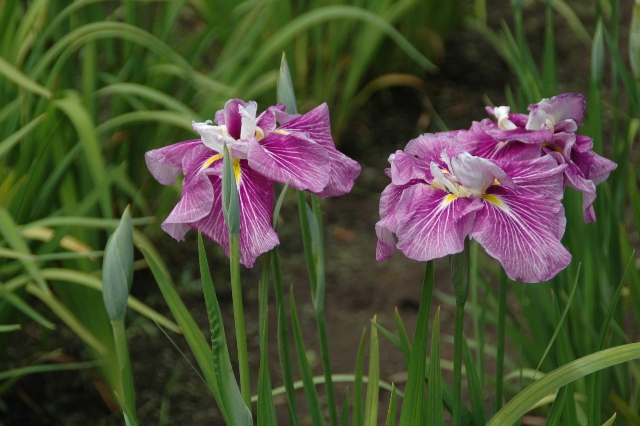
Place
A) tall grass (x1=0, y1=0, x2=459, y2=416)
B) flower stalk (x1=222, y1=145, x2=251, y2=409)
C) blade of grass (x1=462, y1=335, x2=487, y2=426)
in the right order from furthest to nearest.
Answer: tall grass (x1=0, y1=0, x2=459, y2=416) < blade of grass (x1=462, y1=335, x2=487, y2=426) < flower stalk (x1=222, y1=145, x2=251, y2=409)

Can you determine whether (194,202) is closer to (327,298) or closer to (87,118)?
(87,118)

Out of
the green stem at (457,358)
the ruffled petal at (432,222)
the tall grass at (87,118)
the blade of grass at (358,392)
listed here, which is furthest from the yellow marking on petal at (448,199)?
the tall grass at (87,118)

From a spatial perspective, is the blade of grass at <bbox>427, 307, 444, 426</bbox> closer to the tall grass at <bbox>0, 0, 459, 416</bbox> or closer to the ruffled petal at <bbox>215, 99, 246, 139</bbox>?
the ruffled petal at <bbox>215, 99, 246, 139</bbox>

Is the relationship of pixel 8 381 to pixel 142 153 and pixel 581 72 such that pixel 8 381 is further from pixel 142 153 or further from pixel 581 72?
pixel 581 72

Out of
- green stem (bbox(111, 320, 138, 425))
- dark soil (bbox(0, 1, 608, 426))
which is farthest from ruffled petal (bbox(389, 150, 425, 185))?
dark soil (bbox(0, 1, 608, 426))

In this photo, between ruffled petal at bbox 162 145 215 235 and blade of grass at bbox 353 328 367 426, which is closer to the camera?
ruffled petal at bbox 162 145 215 235

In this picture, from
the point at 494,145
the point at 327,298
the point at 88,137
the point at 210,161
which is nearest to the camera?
the point at 210,161

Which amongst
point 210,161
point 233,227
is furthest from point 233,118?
point 233,227

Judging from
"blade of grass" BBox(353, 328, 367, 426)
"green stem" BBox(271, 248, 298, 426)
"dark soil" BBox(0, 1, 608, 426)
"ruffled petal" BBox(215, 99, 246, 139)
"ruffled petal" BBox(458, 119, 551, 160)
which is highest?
"ruffled petal" BBox(215, 99, 246, 139)
